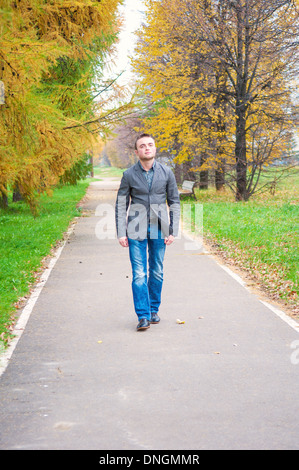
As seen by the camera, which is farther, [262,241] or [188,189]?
[188,189]

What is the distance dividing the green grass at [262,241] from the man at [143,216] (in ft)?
7.54

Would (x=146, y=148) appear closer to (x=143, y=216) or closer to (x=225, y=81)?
(x=143, y=216)

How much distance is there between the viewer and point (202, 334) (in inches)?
250

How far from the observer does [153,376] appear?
16.5ft

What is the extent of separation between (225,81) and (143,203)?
2057 cm

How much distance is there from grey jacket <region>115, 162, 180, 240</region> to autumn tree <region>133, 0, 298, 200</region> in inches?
586

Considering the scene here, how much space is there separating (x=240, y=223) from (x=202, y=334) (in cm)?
937

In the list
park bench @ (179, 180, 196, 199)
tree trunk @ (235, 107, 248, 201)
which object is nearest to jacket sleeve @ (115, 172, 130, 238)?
tree trunk @ (235, 107, 248, 201)

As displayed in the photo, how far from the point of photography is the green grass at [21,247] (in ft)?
25.7

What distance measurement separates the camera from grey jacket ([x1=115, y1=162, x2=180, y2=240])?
6.56m

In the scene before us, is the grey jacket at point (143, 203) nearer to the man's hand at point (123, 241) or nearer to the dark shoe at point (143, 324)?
the man's hand at point (123, 241)

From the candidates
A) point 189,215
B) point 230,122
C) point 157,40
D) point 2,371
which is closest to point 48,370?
point 2,371

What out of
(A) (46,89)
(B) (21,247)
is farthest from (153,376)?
(A) (46,89)

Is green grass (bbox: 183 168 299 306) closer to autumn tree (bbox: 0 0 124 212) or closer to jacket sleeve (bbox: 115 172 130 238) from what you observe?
jacket sleeve (bbox: 115 172 130 238)
